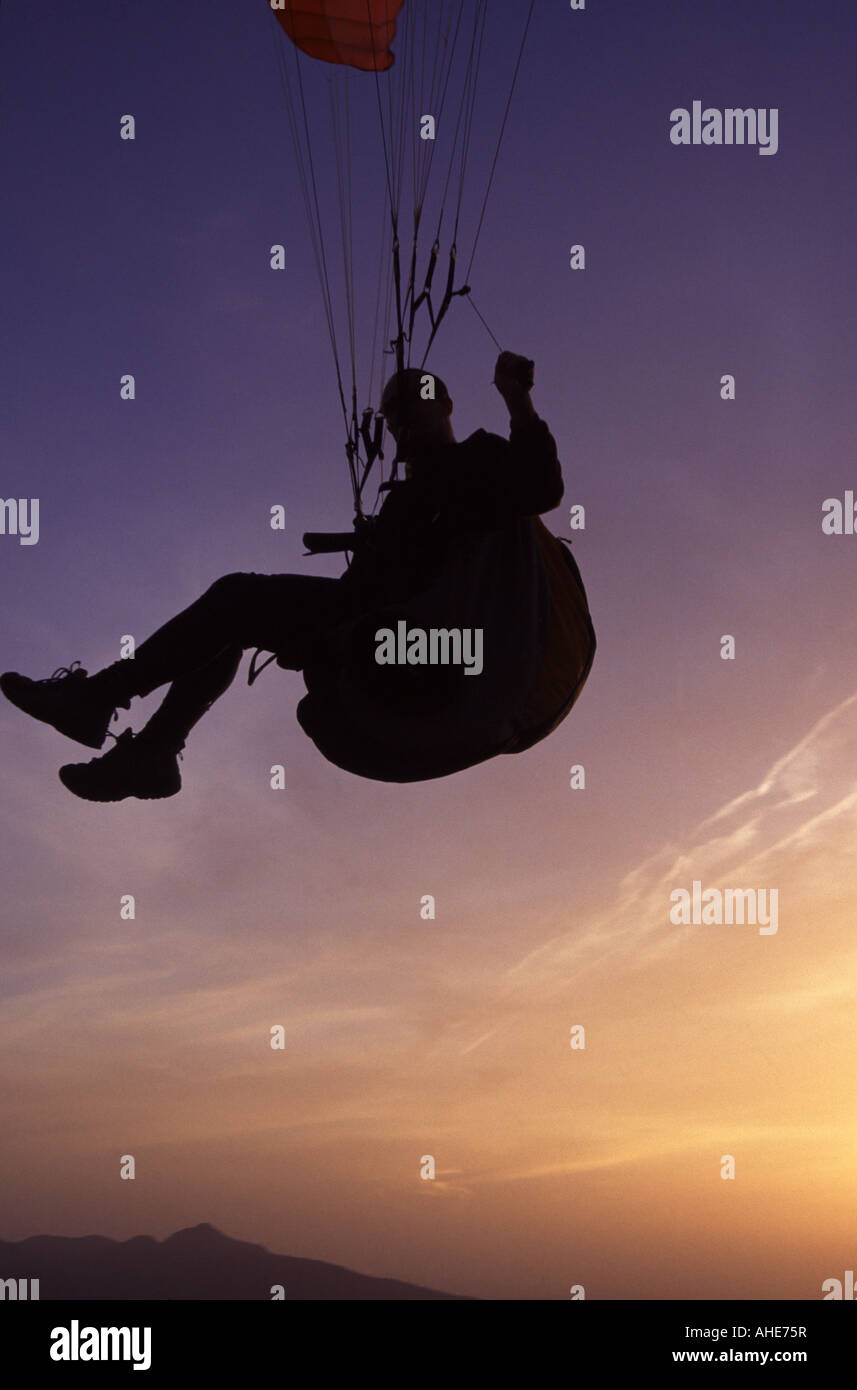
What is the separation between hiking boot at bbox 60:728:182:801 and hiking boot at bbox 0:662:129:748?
14 cm

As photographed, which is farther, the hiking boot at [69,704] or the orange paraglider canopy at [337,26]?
the orange paraglider canopy at [337,26]

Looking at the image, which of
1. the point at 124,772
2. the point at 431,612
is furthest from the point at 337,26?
the point at 124,772

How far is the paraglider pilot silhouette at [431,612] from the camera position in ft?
16.8

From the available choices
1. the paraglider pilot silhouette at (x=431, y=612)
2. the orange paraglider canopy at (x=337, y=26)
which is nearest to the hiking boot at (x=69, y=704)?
the paraglider pilot silhouette at (x=431, y=612)

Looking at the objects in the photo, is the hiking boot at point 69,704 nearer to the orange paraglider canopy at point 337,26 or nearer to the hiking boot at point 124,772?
the hiking boot at point 124,772

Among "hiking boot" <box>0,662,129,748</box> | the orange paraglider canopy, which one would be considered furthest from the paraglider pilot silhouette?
the orange paraglider canopy

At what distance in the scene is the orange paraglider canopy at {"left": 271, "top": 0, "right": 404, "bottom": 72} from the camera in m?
7.48

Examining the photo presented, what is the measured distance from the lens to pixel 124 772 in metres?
5.81

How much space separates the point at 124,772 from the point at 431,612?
63.1 inches

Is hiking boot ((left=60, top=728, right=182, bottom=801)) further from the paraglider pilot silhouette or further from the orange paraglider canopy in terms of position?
the orange paraglider canopy

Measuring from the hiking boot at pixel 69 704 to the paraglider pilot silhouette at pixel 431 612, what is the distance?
5cm

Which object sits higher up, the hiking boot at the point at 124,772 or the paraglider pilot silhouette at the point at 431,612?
the paraglider pilot silhouette at the point at 431,612
